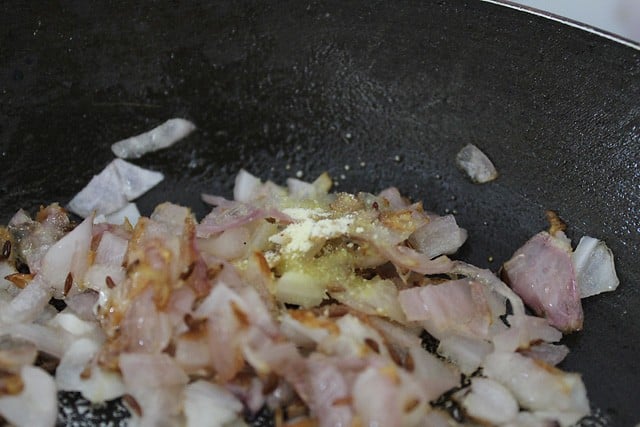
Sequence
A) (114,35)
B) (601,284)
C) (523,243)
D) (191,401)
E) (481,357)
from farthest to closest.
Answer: (114,35) → (523,243) → (601,284) → (481,357) → (191,401)

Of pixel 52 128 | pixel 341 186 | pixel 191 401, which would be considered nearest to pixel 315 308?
pixel 191 401

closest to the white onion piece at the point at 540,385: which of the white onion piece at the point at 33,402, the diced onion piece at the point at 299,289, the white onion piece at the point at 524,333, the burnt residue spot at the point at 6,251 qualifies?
the white onion piece at the point at 524,333

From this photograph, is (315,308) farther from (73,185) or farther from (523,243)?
(73,185)

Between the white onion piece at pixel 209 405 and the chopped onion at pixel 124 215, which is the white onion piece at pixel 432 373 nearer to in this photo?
the white onion piece at pixel 209 405

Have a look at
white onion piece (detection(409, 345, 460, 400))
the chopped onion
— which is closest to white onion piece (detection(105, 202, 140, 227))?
the chopped onion

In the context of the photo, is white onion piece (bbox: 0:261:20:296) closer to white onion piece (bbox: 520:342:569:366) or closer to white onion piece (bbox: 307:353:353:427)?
white onion piece (bbox: 307:353:353:427)

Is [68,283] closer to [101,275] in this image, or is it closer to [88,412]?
[101,275]
